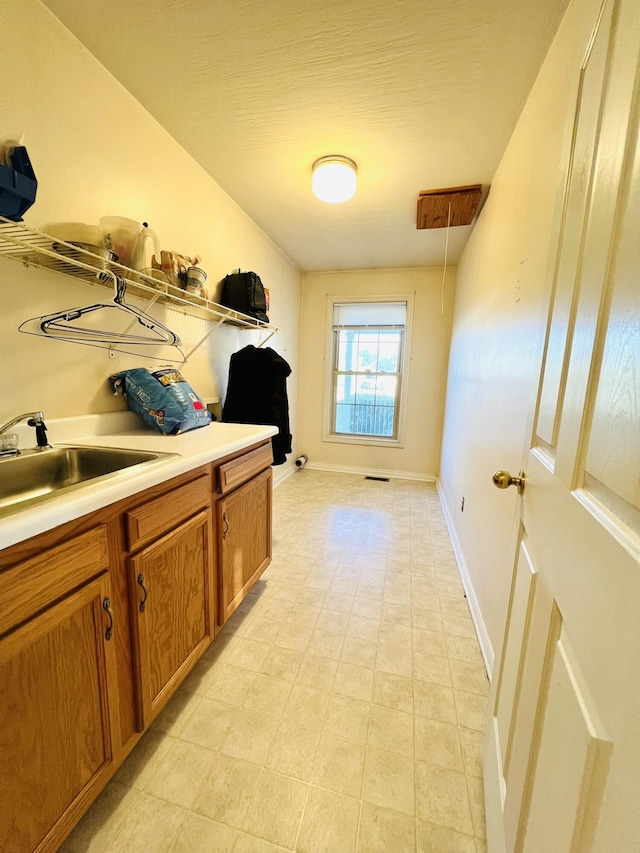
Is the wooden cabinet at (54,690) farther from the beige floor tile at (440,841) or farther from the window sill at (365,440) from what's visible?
the window sill at (365,440)

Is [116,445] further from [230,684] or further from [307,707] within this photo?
[307,707]

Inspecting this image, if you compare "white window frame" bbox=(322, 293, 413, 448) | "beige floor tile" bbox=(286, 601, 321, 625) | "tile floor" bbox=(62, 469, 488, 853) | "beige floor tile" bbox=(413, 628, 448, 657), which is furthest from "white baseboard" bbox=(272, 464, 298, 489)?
"beige floor tile" bbox=(413, 628, 448, 657)

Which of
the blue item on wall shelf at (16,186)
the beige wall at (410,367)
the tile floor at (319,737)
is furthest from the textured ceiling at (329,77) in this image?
the tile floor at (319,737)

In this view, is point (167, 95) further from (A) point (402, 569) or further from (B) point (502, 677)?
(A) point (402, 569)

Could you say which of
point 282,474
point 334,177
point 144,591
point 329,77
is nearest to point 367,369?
point 282,474

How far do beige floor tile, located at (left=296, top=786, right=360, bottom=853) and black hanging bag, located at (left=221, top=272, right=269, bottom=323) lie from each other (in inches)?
87.9

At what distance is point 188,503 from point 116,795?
0.82m

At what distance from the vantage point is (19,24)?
1.06 m

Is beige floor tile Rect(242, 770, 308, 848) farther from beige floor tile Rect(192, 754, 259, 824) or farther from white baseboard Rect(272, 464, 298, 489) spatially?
white baseboard Rect(272, 464, 298, 489)

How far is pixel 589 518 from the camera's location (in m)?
0.47

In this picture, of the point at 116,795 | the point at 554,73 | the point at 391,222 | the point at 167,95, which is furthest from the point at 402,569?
the point at 167,95

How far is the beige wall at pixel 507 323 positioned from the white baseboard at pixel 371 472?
1.46 metres

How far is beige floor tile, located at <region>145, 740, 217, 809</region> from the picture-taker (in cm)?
94

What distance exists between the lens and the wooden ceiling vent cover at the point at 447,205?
2.10m
